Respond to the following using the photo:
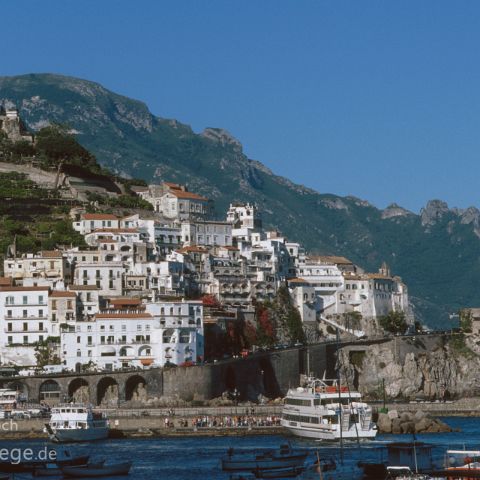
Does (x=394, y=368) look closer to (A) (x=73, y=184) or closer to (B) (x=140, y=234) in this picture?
(B) (x=140, y=234)

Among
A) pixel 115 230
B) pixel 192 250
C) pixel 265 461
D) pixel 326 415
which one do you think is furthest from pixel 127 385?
pixel 265 461

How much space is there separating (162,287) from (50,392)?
62.9 feet

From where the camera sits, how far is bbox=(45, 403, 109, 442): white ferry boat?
107m

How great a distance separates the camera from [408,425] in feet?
391

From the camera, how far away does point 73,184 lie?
537 ft

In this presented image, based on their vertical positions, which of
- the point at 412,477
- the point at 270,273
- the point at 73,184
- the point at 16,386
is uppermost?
the point at 73,184

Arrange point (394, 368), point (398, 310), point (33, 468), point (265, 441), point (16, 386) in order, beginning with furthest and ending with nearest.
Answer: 1. point (398, 310)
2. point (394, 368)
3. point (16, 386)
4. point (265, 441)
5. point (33, 468)

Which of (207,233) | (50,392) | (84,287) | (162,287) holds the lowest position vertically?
(50,392)

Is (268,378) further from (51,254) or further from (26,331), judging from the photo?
(51,254)

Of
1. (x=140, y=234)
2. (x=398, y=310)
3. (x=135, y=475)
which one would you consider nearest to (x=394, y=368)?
(x=398, y=310)

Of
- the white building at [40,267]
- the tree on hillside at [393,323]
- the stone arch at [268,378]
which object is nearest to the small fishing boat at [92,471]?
the stone arch at [268,378]

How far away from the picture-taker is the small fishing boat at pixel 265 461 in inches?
3356

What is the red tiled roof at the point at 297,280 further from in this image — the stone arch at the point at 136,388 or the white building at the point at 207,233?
the stone arch at the point at 136,388

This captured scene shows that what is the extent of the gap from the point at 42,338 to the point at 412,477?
213 feet
